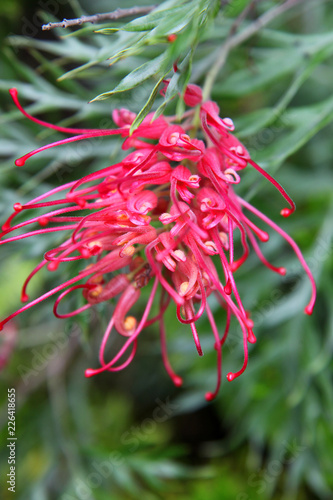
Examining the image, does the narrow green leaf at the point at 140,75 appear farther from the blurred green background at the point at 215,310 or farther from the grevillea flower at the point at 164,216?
the blurred green background at the point at 215,310

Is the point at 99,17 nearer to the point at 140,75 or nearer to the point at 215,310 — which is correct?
the point at 140,75

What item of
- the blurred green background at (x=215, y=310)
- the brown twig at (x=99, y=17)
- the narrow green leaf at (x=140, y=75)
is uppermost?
the brown twig at (x=99, y=17)

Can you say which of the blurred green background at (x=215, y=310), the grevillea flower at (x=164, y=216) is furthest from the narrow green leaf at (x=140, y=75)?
the blurred green background at (x=215, y=310)

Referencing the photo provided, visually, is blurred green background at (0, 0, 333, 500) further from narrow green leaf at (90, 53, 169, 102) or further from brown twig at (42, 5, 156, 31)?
narrow green leaf at (90, 53, 169, 102)

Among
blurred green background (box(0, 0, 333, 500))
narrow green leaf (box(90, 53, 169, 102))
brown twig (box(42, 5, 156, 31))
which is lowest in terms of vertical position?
blurred green background (box(0, 0, 333, 500))

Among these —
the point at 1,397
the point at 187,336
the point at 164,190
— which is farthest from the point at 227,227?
the point at 1,397

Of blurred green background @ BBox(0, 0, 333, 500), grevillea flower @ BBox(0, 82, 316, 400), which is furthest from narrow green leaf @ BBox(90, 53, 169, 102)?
blurred green background @ BBox(0, 0, 333, 500)

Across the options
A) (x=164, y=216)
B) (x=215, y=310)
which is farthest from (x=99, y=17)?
(x=215, y=310)

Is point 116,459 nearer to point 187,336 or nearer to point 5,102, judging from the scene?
point 187,336
